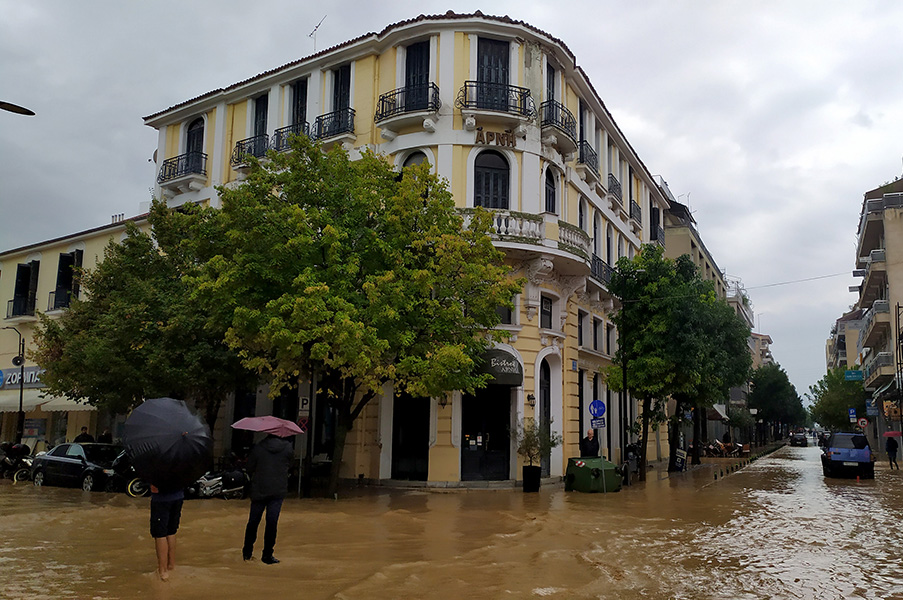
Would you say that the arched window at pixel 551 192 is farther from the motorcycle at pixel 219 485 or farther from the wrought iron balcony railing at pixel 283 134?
the motorcycle at pixel 219 485

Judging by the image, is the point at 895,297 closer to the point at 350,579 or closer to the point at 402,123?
the point at 402,123

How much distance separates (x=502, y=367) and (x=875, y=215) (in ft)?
112

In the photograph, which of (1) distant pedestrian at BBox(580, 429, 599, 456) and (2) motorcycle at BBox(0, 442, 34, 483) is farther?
(2) motorcycle at BBox(0, 442, 34, 483)

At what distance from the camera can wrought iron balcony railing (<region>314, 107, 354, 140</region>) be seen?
25.7m

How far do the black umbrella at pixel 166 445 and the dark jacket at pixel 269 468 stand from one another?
101 cm

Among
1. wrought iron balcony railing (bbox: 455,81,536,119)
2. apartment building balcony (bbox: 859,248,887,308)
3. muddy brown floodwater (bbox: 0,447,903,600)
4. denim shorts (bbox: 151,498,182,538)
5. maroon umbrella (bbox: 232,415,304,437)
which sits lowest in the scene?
muddy brown floodwater (bbox: 0,447,903,600)

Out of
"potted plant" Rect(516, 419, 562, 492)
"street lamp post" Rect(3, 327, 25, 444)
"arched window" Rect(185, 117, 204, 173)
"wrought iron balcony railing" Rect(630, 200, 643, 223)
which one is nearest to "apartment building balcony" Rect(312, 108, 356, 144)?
"arched window" Rect(185, 117, 204, 173)

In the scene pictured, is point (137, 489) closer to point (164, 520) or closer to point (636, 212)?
point (164, 520)

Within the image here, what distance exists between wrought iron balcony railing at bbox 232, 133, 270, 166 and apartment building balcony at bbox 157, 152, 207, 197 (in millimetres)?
1894

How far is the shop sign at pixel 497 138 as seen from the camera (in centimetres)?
2400

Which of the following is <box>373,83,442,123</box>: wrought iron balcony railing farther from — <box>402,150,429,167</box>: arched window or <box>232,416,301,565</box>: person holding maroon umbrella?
<box>232,416,301,565</box>: person holding maroon umbrella

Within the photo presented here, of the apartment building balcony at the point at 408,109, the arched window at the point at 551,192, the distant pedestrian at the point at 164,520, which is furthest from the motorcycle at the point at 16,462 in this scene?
the arched window at the point at 551,192

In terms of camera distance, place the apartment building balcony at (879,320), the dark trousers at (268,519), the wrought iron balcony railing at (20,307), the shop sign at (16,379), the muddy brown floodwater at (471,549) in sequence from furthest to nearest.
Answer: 1. the apartment building balcony at (879,320)
2. the wrought iron balcony railing at (20,307)
3. the shop sign at (16,379)
4. the dark trousers at (268,519)
5. the muddy brown floodwater at (471,549)

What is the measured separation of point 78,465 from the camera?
2142 centimetres
